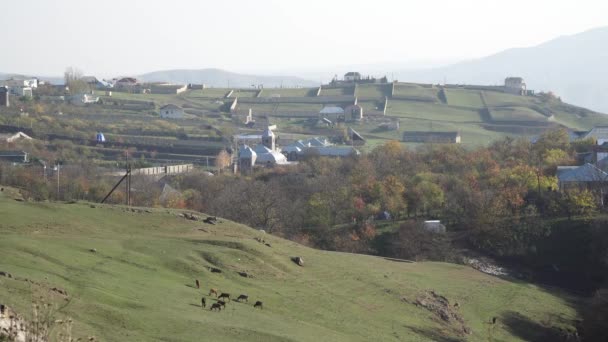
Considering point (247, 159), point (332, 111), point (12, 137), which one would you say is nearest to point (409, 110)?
point (332, 111)

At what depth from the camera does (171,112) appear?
398 ft

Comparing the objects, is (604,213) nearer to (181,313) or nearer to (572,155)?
(572,155)

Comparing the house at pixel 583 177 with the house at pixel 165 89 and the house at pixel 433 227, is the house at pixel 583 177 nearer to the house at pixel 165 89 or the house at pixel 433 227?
the house at pixel 433 227

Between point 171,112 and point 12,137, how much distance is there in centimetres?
3041

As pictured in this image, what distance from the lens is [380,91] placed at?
146 meters

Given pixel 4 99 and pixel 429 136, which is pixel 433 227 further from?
pixel 4 99

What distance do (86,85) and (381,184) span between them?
8906 centimetres

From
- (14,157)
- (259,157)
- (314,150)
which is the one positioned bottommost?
(259,157)

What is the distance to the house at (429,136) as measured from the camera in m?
107

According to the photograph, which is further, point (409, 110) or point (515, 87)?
point (515, 87)

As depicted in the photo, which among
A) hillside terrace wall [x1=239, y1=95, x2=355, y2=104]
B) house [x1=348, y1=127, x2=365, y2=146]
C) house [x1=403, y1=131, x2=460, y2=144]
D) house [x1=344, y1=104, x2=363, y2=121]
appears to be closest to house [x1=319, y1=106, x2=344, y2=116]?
house [x1=344, y1=104, x2=363, y2=121]

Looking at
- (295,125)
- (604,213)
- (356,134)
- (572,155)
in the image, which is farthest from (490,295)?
(295,125)

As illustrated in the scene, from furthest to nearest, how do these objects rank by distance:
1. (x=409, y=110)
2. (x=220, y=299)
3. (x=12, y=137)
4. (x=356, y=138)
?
(x=409, y=110) < (x=356, y=138) < (x=12, y=137) < (x=220, y=299)

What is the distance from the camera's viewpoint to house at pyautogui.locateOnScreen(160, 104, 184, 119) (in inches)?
4732
